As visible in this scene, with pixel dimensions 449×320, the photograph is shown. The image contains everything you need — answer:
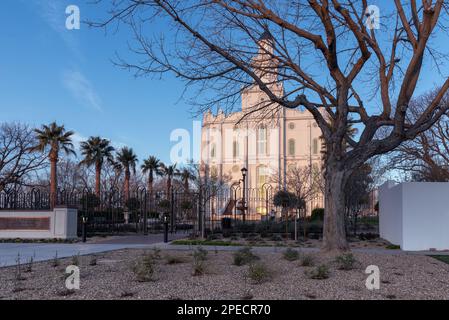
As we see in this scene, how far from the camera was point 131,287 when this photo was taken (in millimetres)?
8383

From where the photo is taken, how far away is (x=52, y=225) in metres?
21.6

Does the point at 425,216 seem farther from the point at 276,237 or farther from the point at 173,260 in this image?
the point at 173,260

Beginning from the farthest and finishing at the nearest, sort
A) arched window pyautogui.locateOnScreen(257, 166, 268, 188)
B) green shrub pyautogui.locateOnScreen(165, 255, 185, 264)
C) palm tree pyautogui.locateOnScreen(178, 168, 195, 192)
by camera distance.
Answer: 1. arched window pyautogui.locateOnScreen(257, 166, 268, 188)
2. palm tree pyautogui.locateOnScreen(178, 168, 195, 192)
3. green shrub pyautogui.locateOnScreen(165, 255, 185, 264)

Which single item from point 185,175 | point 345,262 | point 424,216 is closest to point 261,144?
point 185,175

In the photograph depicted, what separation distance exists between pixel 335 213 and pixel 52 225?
1376cm

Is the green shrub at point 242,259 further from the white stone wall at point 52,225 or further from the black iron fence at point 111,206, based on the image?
the white stone wall at point 52,225

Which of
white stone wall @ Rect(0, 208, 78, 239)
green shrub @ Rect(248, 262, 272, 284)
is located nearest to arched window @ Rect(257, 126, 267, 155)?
white stone wall @ Rect(0, 208, 78, 239)

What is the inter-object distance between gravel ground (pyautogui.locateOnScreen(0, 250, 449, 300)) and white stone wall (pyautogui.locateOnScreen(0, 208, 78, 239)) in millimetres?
9957

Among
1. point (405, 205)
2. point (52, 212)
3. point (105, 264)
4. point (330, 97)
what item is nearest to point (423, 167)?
point (405, 205)

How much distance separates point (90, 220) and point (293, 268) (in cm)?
1528

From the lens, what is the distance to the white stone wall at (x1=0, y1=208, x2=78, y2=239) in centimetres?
2141

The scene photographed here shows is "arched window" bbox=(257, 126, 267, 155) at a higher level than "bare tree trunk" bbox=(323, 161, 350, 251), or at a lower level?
higher

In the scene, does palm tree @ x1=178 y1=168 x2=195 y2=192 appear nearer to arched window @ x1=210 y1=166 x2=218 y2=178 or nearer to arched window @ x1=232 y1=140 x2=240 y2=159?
arched window @ x1=210 y1=166 x2=218 y2=178

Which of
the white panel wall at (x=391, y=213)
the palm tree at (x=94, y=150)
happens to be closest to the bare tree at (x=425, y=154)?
the white panel wall at (x=391, y=213)
